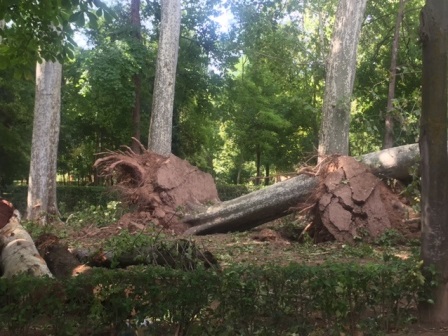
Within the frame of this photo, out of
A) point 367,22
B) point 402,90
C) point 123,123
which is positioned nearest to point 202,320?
point 367,22

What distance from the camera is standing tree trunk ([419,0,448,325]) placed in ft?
18.1

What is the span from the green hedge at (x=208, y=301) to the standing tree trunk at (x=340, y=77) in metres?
8.74

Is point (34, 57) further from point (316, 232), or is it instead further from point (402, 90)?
point (402, 90)

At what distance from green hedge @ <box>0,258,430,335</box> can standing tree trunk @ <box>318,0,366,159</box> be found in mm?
8743

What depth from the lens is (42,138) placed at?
15.6 m

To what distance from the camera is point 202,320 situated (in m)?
4.51

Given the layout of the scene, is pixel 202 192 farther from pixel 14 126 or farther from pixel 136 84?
pixel 14 126

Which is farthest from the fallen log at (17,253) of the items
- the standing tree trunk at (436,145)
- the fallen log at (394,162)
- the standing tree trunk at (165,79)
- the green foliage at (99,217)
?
the standing tree trunk at (165,79)

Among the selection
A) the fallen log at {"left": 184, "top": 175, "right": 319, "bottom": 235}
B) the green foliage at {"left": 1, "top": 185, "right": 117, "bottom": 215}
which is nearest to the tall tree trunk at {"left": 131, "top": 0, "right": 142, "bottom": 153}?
the green foliage at {"left": 1, "top": 185, "right": 117, "bottom": 215}

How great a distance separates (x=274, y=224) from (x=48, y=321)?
929 cm

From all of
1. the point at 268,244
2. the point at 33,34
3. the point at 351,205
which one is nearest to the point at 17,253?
the point at 33,34

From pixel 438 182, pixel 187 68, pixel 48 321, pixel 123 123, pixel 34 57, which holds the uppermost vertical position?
pixel 187 68

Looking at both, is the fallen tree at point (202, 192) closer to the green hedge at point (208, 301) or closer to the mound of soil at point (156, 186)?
the mound of soil at point (156, 186)

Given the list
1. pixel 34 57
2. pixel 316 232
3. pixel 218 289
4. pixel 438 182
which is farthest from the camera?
pixel 316 232
